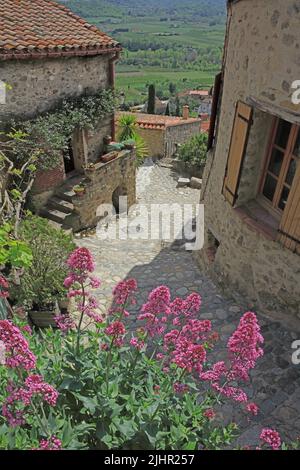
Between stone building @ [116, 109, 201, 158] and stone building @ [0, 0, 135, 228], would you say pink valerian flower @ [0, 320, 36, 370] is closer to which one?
stone building @ [0, 0, 135, 228]

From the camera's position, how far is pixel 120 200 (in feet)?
39.0

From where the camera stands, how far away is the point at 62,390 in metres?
3.08

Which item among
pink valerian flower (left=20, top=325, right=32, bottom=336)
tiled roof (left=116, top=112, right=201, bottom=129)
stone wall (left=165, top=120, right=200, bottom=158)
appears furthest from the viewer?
stone wall (left=165, top=120, right=200, bottom=158)

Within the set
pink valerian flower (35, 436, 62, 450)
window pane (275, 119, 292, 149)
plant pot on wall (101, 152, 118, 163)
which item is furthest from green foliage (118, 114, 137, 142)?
pink valerian flower (35, 436, 62, 450)

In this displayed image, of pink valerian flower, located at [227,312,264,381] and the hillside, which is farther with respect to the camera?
the hillside

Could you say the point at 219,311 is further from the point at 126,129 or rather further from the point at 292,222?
the point at 126,129

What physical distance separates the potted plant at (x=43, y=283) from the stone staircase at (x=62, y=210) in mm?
3003

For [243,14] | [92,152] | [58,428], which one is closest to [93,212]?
[92,152]

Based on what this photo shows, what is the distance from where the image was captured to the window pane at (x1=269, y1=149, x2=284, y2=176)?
507cm

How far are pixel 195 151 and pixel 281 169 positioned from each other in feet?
41.0

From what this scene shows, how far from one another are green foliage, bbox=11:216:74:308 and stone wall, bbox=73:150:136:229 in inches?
128

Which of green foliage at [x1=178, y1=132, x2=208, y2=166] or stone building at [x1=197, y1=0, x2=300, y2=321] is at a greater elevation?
stone building at [x1=197, y1=0, x2=300, y2=321]
